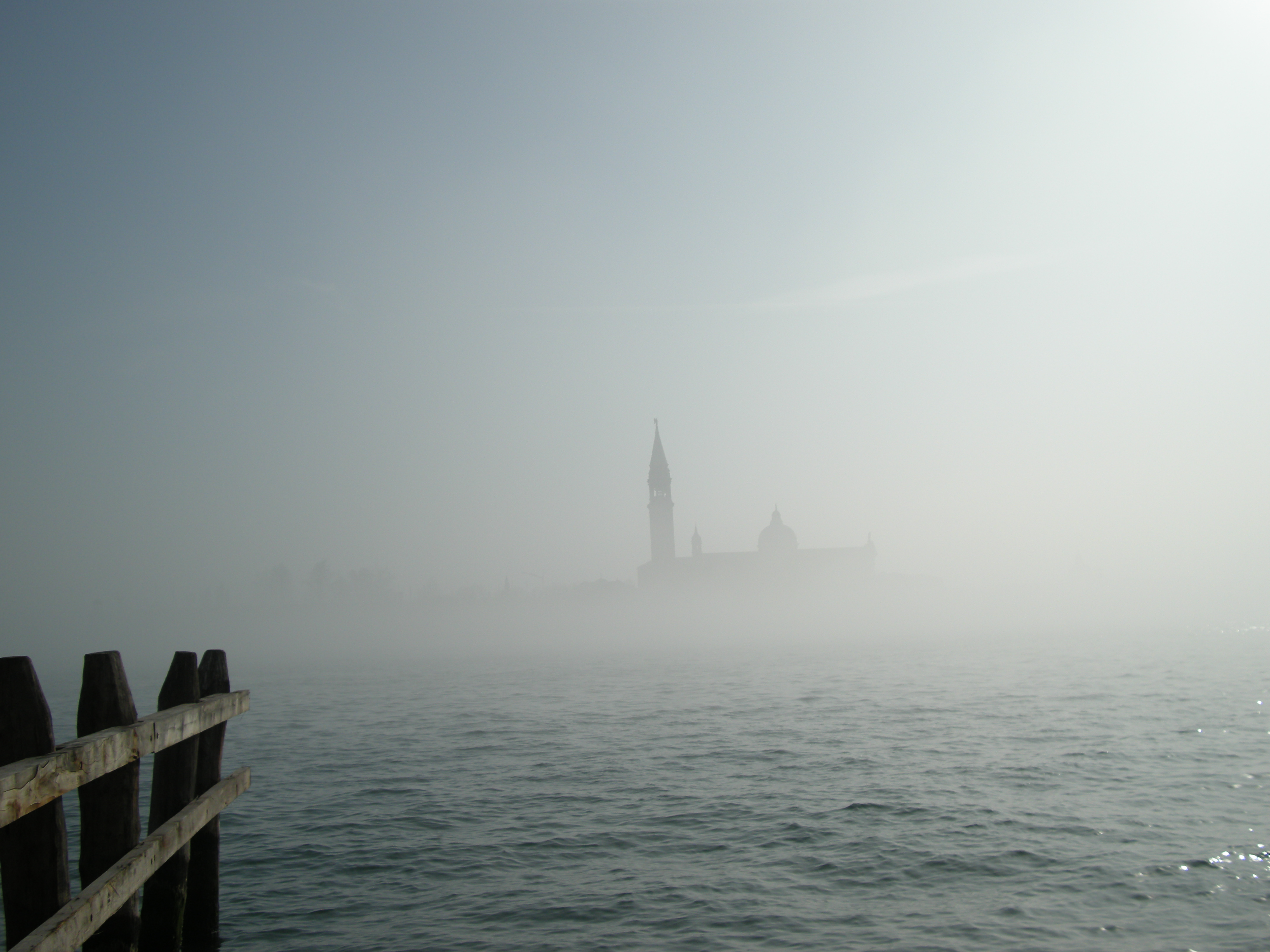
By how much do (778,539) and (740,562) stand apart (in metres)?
8.95

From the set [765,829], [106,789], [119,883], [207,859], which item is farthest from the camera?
[765,829]

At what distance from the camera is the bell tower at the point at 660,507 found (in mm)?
168500

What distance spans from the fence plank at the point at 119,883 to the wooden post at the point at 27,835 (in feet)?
0.63

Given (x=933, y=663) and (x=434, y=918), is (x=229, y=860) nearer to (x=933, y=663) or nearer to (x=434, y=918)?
(x=434, y=918)

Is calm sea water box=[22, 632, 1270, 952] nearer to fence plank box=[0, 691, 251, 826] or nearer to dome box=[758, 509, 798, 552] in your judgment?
fence plank box=[0, 691, 251, 826]

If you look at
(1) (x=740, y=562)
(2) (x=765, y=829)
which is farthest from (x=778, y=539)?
(2) (x=765, y=829)

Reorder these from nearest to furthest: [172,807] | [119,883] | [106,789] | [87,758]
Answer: [87,758] < [119,883] < [106,789] < [172,807]

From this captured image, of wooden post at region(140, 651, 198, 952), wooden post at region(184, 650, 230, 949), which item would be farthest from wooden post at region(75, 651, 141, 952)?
wooden post at region(184, 650, 230, 949)

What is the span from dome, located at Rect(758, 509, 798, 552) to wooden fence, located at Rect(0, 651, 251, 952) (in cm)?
17174

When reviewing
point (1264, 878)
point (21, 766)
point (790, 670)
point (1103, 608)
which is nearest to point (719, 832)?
point (1264, 878)

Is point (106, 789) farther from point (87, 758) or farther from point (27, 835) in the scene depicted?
point (87, 758)

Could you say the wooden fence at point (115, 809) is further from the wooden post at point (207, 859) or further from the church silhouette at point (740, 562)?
the church silhouette at point (740, 562)

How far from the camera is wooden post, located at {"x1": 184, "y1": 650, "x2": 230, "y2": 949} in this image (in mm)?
9977

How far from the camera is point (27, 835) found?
616 centimetres
